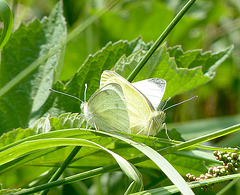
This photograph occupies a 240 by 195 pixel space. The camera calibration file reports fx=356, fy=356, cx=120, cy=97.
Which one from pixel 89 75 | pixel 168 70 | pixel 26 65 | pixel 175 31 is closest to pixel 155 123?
pixel 168 70

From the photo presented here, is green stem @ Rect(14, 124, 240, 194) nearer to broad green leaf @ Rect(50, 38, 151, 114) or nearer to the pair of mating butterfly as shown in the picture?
the pair of mating butterfly

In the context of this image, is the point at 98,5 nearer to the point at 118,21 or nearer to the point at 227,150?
the point at 118,21

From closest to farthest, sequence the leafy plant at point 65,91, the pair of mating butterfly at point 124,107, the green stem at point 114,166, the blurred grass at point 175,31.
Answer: the green stem at point 114,166 < the leafy plant at point 65,91 < the pair of mating butterfly at point 124,107 < the blurred grass at point 175,31

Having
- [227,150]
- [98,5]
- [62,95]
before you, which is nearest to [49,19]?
[62,95]

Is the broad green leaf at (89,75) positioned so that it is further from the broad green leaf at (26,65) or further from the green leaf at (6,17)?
the green leaf at (6,17)

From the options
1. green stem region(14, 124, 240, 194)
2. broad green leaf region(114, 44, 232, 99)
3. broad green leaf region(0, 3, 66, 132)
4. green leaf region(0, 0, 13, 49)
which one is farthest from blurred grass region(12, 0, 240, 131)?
Result: green stem region(14, 124, 240, 194)

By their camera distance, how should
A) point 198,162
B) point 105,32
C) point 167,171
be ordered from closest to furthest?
point 167,171 < point 198,162 < point 105,32

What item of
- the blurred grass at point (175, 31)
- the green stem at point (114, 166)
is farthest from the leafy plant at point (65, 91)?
the blurred grass at point (175, 31)
